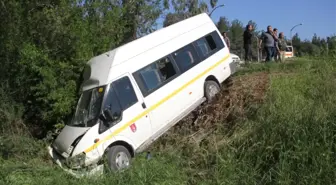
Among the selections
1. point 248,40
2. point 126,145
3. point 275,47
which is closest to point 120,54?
point 126,145

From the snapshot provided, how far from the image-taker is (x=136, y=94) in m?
10.0

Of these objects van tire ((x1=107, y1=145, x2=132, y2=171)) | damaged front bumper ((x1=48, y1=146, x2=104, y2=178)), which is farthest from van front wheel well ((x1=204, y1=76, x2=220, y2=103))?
damaged front bumper ((x1=48, y1=146, x2=104, y2=178))

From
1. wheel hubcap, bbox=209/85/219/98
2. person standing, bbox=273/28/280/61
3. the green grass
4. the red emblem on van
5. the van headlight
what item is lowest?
person standing, bbox=273/28/280/61

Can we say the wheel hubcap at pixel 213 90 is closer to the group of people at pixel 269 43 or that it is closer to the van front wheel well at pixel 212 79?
the van front wheel well at pixel 212 79

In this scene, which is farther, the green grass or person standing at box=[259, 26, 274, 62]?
person standing at box=[259, 26, 274, 62]

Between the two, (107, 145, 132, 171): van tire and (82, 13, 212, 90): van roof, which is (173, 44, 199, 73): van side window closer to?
(82, 13, 212, 90): van roof

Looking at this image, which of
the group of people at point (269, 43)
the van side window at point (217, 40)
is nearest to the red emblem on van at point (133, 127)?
the van side window at point (217, 40)

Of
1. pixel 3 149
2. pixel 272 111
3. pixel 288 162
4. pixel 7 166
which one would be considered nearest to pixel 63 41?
pixel 3 149

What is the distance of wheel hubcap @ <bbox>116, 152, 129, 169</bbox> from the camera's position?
9.23 m

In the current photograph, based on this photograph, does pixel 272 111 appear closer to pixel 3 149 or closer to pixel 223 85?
pixel 223 85

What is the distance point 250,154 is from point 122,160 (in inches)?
107

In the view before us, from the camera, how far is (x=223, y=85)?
509 inches

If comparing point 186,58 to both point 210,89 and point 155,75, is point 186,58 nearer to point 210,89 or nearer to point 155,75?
point 210,89

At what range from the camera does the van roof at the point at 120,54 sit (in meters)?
10.1
